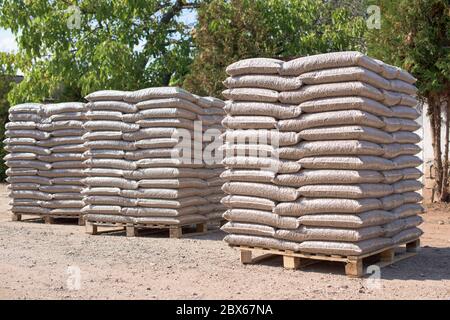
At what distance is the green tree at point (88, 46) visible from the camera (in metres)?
15.9

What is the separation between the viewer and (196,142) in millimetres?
10281

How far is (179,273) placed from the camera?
7328mm

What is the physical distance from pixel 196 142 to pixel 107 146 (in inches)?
56.1

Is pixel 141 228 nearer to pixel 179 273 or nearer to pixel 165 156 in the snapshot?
pixel 165 156

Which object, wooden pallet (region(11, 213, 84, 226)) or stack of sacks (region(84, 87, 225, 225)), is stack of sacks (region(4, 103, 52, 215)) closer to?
wooden pallet (region(11, 213, 84, 226))

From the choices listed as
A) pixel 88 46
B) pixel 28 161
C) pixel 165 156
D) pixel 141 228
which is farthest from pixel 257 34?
pixel 165 156

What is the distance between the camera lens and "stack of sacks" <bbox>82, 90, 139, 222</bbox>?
10.2 meters

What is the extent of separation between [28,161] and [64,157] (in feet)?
3.12

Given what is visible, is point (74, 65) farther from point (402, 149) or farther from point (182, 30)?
point (402, 149)

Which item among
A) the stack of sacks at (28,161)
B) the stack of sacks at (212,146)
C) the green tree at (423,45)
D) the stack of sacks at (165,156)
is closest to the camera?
the stack of sacks at (165,156)

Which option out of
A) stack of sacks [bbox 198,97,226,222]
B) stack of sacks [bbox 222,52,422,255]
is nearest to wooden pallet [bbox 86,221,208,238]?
stack of sacks [bbox 198,97,226,222]

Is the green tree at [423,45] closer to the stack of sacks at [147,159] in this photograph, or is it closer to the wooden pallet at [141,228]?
the stack of sacks at [147,159]

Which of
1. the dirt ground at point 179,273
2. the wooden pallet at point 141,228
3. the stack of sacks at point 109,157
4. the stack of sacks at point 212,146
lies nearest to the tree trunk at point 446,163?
the dirt ground at point 179,273

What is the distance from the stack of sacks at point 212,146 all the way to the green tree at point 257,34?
4778mm
